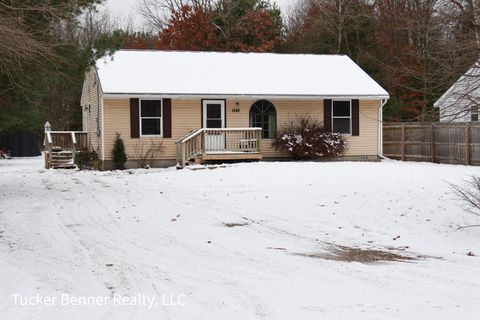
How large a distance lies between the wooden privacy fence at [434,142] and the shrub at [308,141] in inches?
145

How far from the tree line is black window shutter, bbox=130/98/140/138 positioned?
326cm

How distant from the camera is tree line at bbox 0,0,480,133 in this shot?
10094 millimetres

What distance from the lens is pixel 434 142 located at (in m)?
27.4

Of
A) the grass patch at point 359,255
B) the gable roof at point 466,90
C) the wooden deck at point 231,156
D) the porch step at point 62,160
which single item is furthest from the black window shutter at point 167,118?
the grass patch at point 359,255

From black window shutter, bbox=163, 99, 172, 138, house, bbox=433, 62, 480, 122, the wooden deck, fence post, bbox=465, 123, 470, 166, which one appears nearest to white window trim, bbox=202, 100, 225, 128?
black window shutter, bbox=163, 99, 172, 138

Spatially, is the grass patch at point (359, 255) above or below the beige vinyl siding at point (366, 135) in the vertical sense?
below

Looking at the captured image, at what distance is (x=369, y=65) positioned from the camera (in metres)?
41.4

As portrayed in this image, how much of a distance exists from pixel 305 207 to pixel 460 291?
22.5 feet

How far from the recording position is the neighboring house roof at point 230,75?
26.2 meters

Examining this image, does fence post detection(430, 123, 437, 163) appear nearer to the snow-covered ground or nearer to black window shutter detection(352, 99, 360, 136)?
black window shutter detection(352, 99, 360, 136)

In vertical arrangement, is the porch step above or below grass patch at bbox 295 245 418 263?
above

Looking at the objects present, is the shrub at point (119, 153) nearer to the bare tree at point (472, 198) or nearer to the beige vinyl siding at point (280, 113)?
the beige vinyl siding at point (280, 113)

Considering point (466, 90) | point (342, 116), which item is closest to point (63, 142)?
point (342, 116)

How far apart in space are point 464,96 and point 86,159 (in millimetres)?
20989
